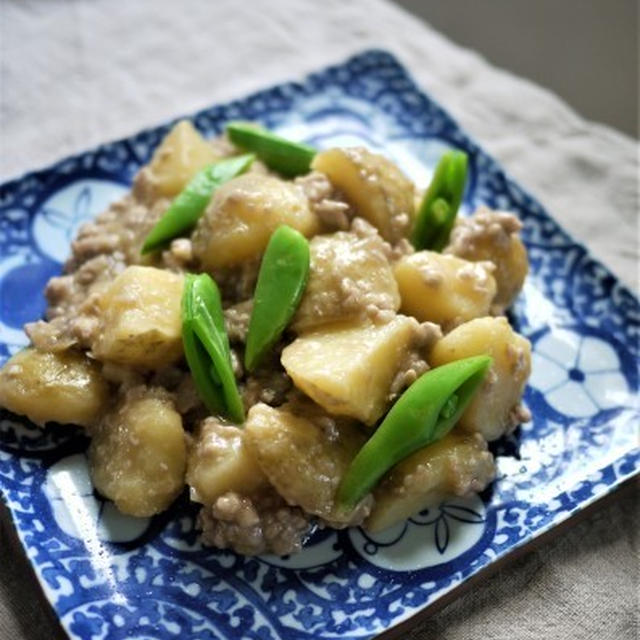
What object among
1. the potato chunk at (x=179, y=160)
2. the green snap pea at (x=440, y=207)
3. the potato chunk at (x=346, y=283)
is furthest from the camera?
the potato chunk at (x=179, y=160)

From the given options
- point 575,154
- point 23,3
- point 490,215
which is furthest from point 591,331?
point 23,3

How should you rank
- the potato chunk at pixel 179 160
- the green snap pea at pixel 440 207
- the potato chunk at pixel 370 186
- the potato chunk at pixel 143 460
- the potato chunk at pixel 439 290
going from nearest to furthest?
the potato chunk at pixel 143 460 → the potato chunk at pixel 439 290 → the potato chunk at pixel 370 186 → the green snap pea at pixel 440 207 → the potato chunk at pixel 179 160

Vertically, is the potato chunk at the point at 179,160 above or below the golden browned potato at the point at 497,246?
above

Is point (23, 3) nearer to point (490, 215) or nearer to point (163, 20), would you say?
point (163, 20)

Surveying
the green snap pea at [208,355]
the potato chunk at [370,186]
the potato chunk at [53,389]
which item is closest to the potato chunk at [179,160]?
the potato chunk at [370,186]

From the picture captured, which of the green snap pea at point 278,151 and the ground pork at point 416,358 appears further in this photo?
the green snap pea at point 278,151

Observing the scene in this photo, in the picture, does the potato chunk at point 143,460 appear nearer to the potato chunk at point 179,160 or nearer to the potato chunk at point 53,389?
the potato chunk at point 53,389

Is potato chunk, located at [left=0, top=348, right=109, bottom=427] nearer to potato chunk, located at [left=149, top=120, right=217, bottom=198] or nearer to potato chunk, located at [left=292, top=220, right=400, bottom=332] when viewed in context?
potato chunk, located at [left=292, top=220, right=400, bottom=332]
